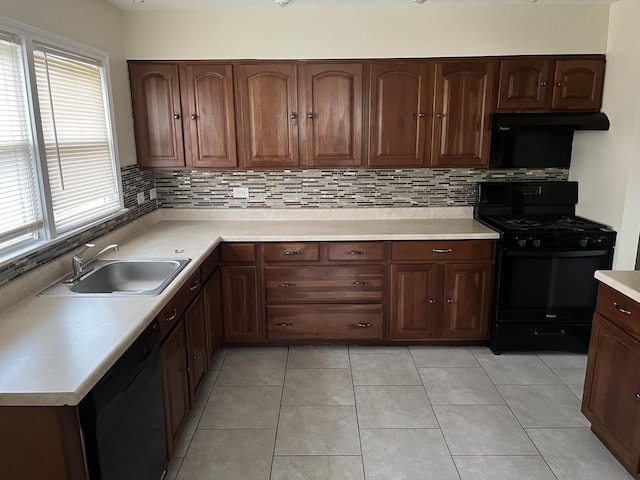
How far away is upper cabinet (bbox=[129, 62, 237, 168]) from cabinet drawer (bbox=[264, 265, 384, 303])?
92 cm

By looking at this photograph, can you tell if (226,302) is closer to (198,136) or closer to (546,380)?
(198,136)

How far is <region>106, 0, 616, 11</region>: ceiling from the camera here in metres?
3.14

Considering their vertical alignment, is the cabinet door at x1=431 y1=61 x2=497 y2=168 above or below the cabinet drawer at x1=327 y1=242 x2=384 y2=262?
above

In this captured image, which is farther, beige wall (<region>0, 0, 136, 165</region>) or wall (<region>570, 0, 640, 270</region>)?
wall (<region>570, 0, 640, 270</region>)

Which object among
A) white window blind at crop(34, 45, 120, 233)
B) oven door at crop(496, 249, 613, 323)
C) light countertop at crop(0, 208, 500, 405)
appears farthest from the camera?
oven door at crop(496, 249, 613, 323)

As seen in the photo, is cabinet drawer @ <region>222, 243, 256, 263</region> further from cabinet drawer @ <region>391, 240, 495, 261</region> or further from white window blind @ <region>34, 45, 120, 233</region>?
cabinet drawer @ <region>391, 240, 495, 261</region>

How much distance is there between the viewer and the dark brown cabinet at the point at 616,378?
2.11 m

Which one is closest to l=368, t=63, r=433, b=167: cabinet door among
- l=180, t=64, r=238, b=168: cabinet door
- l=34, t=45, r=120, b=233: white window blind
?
l=180, t=64, r=238, b=168: cabinet door

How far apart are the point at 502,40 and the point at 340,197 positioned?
5.30 feet

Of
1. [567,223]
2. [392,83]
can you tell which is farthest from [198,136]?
[567,223]

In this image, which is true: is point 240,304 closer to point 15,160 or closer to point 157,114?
point 157,114

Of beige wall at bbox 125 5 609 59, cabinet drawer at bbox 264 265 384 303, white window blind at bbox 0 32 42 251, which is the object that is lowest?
cabinet drawer at bbox 264 265 384 303

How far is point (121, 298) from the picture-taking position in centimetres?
209

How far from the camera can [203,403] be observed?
282cm
